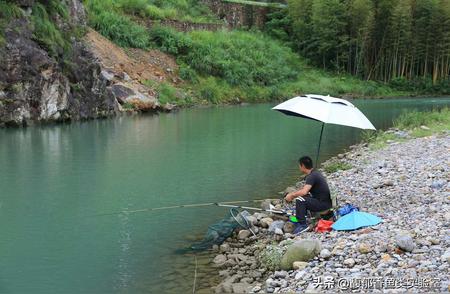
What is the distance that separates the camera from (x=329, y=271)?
6.74m

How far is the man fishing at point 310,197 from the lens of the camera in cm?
907

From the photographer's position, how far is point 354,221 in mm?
8508

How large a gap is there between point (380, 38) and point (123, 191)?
53.2 m

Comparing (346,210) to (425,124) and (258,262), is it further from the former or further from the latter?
(425,124)

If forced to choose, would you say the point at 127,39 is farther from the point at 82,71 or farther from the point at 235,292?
the point at 235,292

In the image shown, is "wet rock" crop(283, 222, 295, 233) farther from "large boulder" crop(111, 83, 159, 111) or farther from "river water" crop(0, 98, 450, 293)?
"large boulder" crop(111, 83, 159, 111)

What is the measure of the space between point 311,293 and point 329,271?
740 mm

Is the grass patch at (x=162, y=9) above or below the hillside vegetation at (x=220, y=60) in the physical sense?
above

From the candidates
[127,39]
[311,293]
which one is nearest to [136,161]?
[311,293]

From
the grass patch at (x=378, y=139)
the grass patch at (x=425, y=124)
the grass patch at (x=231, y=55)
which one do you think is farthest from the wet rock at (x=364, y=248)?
the grass patch at (x=231, y=55)

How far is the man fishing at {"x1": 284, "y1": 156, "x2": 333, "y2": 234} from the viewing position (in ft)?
29.8

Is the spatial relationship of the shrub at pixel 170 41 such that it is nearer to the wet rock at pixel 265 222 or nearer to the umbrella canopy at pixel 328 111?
the umbrella canopy at pixel 328 111

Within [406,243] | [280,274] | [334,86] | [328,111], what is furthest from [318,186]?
[334,86]

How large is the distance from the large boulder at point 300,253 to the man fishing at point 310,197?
162 cm
